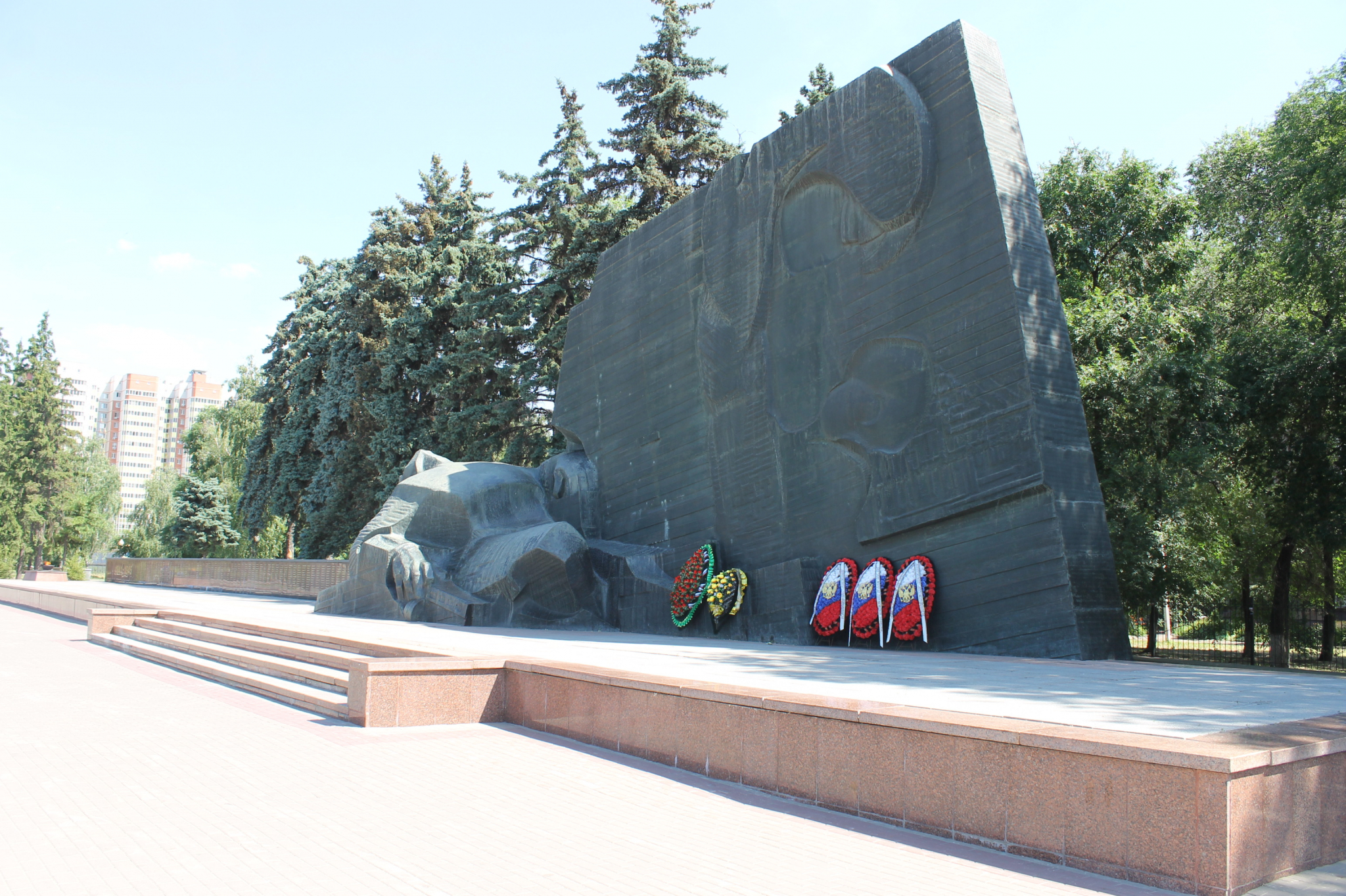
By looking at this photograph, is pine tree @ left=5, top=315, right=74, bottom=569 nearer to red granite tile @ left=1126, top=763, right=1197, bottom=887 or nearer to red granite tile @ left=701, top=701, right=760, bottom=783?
red granite tile @ left=701, top=701, right=760, bottom=783

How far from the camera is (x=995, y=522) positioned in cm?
887

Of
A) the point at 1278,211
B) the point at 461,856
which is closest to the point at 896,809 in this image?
the point at 461,856

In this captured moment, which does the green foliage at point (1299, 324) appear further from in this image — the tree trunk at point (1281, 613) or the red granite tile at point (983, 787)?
the red granite tile at point (983, 787)

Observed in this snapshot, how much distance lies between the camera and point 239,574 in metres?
26.7

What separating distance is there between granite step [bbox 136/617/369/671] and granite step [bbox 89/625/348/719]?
0.86 feet

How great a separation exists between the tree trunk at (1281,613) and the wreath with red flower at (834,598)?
32.2 ft

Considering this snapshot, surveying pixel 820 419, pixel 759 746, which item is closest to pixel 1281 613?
pixel 820 419

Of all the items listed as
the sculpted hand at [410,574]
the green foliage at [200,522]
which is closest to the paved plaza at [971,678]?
the sculpted hand at [410,574]

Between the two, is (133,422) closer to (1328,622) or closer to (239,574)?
(239,574)

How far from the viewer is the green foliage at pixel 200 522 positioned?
34.0 meters

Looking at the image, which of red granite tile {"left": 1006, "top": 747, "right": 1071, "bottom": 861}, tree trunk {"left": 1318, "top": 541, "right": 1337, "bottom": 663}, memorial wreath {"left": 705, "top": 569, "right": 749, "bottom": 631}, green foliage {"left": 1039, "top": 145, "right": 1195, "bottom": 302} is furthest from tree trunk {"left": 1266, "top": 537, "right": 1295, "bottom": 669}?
red granite tile {"left": 1006, "top": 747, "right": 1071, "bottom": 861}

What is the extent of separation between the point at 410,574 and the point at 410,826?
10.0m

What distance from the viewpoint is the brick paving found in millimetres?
3385

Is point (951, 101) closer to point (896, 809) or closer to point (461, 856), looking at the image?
point (896, 809)
